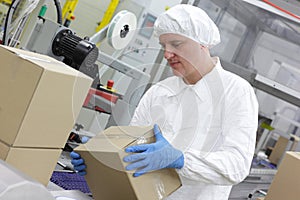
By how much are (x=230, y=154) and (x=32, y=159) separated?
2.03ft

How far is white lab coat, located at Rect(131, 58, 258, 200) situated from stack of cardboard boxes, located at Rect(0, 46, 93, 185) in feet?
1.03

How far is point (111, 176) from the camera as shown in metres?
1.23

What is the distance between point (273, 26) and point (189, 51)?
2.07m

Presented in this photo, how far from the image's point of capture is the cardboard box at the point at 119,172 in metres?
1.19

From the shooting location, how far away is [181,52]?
4.38 feet

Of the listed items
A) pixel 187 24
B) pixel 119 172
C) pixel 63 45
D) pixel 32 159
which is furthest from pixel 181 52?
pixel 63 45

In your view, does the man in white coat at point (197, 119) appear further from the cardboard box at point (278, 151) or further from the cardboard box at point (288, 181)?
the cardboard box at point (278, 151)

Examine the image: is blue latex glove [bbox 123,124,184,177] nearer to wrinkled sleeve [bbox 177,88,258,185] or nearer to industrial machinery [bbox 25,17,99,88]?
wrinkled sleeve [bbox 177,88,258,185]

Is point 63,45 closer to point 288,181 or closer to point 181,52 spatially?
point 181,52

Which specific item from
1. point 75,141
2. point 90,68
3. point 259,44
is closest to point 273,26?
point 259,44

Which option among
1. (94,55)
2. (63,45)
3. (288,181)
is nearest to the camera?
(94,55)

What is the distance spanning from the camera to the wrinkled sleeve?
1327 mm

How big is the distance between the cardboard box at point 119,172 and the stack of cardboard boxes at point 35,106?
4.3 inches

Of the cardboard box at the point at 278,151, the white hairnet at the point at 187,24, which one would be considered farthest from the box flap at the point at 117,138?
the cardboard box at the point at 278,151
